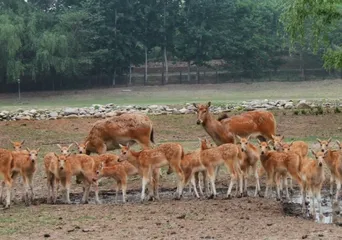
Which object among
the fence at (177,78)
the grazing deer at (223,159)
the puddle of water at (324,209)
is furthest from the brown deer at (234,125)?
the fence at (177,78)

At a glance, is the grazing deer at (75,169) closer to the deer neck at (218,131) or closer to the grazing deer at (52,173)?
the grazing deer at (52,173)

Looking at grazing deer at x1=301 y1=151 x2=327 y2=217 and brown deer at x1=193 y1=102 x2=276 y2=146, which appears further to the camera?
brown deer at x1=193 y1=102 x2=276 y2=146

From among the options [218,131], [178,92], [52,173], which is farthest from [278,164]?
[178,92]

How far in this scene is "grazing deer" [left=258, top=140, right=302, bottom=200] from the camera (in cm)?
1371

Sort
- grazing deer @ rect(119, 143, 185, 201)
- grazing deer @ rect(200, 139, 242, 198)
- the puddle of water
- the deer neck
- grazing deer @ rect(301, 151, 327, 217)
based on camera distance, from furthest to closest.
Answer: the deer neck
grazing deer @ rect(119, 143, 185, 201)
grazing deer @ rect(200, 139, 242, 198)
grazing deer @ rect(301, 151, 327, 217)
the puddle of water

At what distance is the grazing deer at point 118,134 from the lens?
17.7 meters

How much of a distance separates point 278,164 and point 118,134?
5208 mm

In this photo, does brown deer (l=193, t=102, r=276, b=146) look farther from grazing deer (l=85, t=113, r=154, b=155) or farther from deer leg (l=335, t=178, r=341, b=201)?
deer leg (l=335, t=178, r=341, b=201)

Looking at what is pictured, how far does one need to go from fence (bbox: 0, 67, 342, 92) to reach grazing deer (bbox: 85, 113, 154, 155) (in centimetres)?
4620

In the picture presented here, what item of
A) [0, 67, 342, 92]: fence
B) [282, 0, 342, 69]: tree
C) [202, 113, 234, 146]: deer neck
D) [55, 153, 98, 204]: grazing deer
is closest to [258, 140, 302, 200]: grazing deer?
[202, 113, 234, 146]: deer neck

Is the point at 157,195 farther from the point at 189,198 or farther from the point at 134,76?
the point at 134,76

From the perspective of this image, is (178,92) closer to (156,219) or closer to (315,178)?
(315,178)

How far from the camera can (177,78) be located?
68000 mm

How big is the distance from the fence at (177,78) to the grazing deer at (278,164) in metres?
50.6
